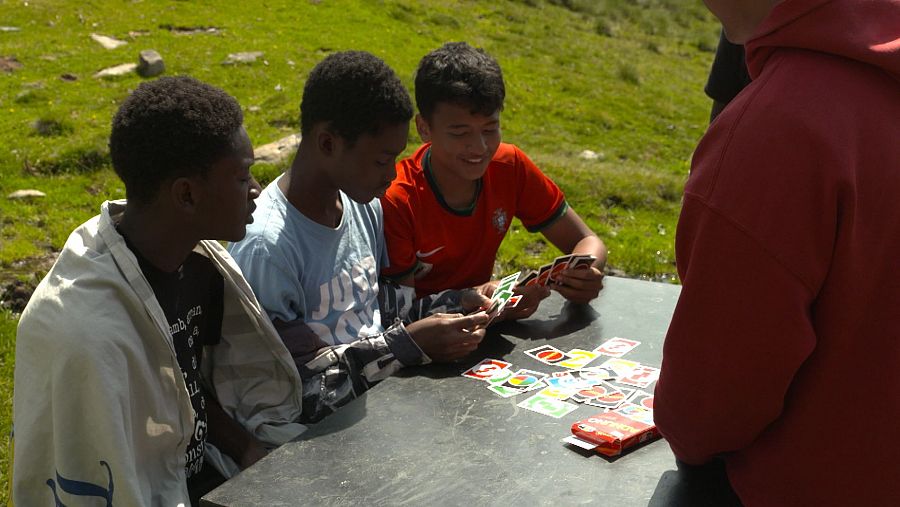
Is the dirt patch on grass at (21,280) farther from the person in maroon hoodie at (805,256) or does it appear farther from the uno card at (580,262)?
the person in maroon hoodie at (805,256)

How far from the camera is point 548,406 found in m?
2.67

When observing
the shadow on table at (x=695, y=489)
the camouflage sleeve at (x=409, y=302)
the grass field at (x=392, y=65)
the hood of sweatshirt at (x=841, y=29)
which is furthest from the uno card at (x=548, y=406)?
the grass field at (x=392, y=65)

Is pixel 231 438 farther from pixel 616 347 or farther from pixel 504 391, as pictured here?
pixel 616 347

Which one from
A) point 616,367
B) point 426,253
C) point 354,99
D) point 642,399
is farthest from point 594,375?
point 354,99

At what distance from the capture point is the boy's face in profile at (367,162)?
319cm

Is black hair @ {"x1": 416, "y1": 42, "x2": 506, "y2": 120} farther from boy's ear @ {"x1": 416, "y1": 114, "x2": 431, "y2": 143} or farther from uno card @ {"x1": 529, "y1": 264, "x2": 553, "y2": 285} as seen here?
uno card @ {"x1": 529, "y1": 264, "x2": 553, "y2": 285}

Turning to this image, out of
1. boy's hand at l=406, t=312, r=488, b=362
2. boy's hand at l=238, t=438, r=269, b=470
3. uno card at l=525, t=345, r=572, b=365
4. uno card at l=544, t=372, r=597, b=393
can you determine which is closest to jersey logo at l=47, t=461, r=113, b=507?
boy's hand at l=238, t=438, r=269, b=470

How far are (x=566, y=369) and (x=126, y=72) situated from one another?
9.72 m

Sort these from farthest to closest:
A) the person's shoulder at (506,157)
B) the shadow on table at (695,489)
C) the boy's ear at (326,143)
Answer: the person's shoulder at (506,157)
the boy's ear at (326,143)
the shadow on table at (695,489)

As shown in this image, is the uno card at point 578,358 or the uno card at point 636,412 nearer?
the uno card at point 636,412

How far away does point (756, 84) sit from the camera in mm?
1784

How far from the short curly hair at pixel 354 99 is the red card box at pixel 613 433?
128 cm

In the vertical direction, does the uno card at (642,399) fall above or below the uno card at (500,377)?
above

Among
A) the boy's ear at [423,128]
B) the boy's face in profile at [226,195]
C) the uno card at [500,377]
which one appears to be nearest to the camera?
the boy's face in profile at [226,195]
